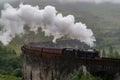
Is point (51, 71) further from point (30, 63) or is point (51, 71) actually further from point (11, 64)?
point (11, 64)

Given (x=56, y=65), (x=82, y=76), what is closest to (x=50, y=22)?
(x=56, y=65)

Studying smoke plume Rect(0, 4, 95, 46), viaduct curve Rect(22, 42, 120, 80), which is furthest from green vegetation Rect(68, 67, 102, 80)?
smoke plume Rect(0, 4, 95, 46)

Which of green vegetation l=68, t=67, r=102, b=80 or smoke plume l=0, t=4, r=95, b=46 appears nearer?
green vegetation l=68, t=67, r=102, b=80

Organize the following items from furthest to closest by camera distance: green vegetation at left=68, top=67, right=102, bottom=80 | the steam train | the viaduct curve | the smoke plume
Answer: the smoke plume < the steam train < green vegetation at left=68, top=67, right=102, bottom=80 < the viaduct curve

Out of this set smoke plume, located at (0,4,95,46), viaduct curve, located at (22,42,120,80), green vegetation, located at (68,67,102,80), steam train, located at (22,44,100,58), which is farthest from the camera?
smoke plume, located at (0,4,95,46)

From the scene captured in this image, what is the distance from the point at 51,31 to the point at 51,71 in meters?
17.5

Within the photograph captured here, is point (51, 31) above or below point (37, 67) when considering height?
above

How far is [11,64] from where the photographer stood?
111688 millimetres

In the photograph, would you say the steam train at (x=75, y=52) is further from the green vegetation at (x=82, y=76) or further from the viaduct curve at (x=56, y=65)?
the green vegetation at (x=82, y=76)

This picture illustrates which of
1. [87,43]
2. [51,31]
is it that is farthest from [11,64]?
[87,43]

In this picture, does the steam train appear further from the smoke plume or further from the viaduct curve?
the smoke plume

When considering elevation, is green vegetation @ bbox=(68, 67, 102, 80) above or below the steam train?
below

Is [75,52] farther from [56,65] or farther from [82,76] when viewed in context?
[82,76]

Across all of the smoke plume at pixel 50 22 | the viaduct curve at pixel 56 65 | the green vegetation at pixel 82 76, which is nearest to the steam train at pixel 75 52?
the viaduct curve at pixel 56 65
